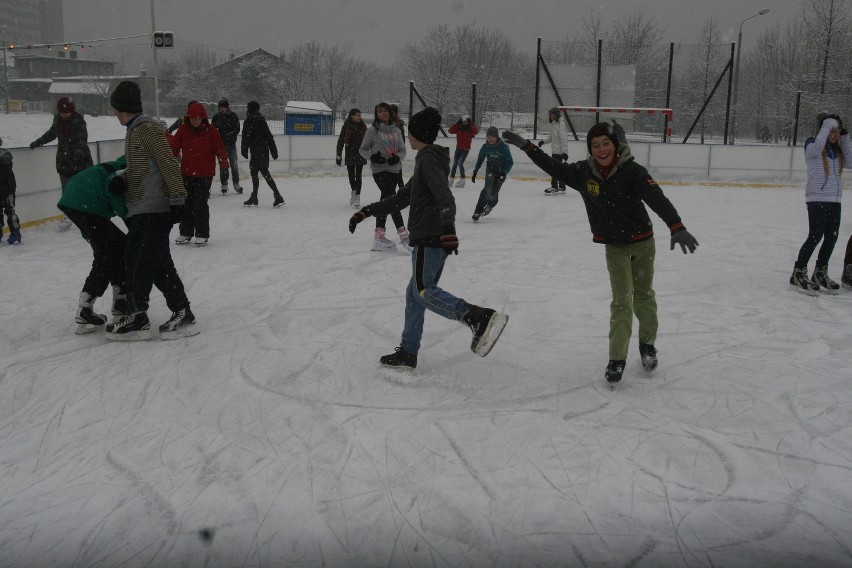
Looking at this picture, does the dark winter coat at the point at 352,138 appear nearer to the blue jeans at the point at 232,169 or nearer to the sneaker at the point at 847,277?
the blue jeans at the point at 232,169

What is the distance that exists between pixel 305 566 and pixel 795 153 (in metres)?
16.8

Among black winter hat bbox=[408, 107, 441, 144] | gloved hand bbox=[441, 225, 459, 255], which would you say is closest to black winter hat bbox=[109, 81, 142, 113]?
black winter hat bbox=[408, 107, 441, 144]

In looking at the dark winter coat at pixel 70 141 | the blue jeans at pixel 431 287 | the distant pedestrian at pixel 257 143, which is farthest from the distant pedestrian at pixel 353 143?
the blue jeans at pixel 431 287

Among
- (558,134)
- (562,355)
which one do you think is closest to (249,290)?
(562,355)

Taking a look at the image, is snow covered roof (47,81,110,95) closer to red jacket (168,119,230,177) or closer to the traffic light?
the traffic light

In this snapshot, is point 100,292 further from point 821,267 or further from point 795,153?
point 795,153

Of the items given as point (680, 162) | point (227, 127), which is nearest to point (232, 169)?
point (227, 127)

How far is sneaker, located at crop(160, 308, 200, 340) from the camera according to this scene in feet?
15.2

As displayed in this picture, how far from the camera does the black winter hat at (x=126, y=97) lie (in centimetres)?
420

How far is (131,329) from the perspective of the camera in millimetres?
4535

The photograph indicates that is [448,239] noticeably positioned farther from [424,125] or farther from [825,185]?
[825,185]

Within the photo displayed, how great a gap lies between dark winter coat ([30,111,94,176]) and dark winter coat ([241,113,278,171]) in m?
2.77

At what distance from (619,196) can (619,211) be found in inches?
3.1

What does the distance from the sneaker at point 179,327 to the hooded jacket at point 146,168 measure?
0.76 metres
